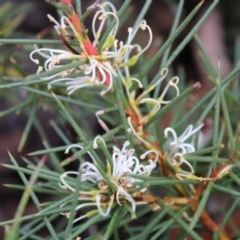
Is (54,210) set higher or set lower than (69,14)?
lower

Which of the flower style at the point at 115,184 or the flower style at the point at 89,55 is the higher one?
the flower style at the point at 89,55

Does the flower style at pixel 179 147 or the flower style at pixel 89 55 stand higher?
the flower style at pixel 89 55

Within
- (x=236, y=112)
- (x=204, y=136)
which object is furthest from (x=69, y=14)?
(x=204, y=136)

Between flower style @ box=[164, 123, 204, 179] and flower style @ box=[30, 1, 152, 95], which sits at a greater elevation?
flower style @ box=[30, 1, 152, 95]

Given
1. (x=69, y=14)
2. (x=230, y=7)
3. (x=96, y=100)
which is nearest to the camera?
(x=69, y=14)

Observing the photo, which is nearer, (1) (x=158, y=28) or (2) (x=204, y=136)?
(2) (x=204, y=136)

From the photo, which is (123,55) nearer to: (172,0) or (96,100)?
(96,100)

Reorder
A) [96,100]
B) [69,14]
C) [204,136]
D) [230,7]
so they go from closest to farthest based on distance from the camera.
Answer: [69,14] → [96,100] → [204,136] → [230,7]

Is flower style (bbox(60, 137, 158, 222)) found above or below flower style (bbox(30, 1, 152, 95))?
below

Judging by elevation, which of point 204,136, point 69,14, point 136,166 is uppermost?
point 69,14
